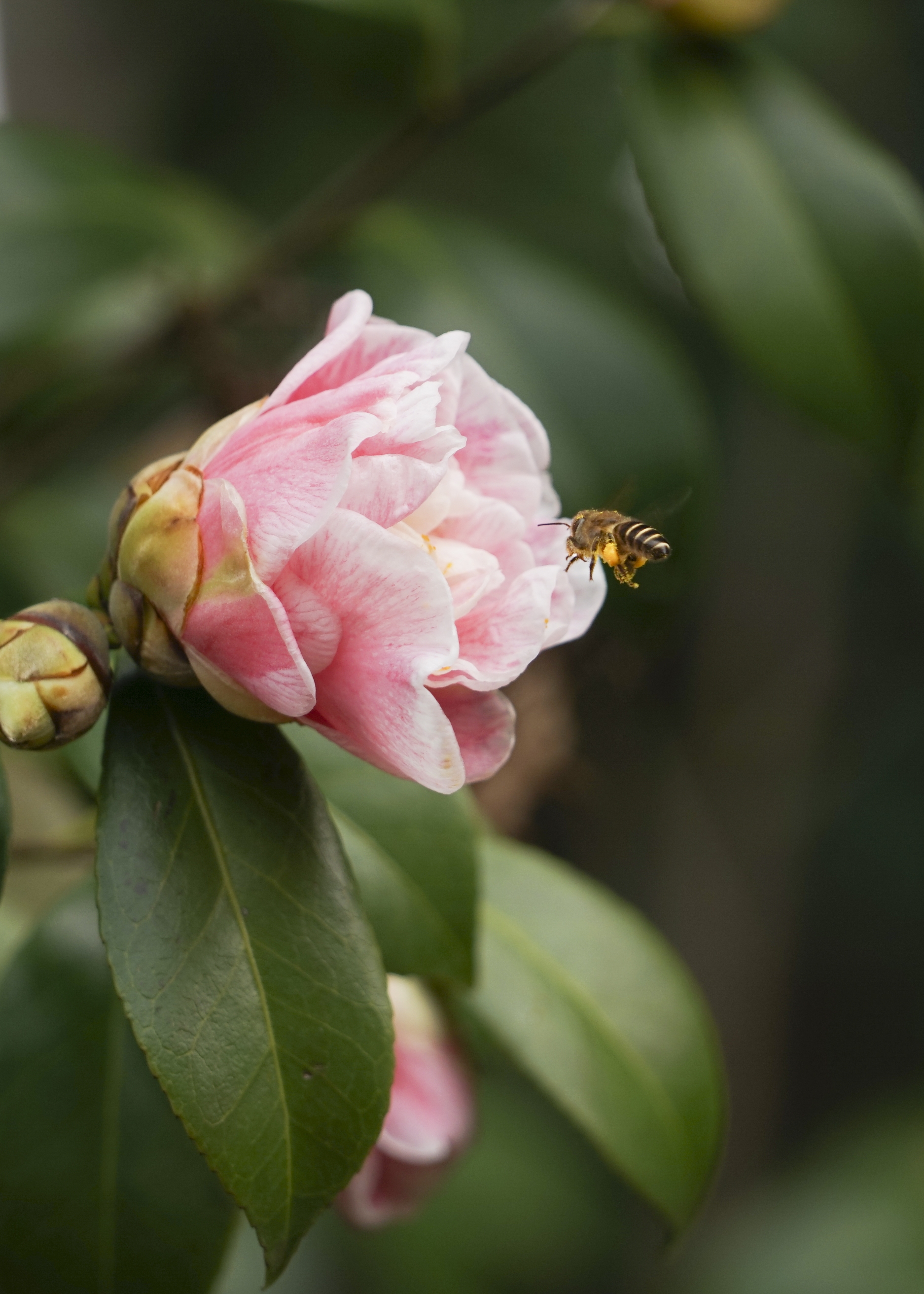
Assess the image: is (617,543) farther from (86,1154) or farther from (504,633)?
(86,1154)

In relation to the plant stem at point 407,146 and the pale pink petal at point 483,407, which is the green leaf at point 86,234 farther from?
the pale pink petal at point 483,407

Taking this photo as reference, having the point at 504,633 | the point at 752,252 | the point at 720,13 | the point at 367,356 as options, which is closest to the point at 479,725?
the point at 504,633

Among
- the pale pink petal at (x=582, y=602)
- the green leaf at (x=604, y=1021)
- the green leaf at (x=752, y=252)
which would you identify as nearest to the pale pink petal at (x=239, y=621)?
the pale pink petal at (x=582, y=602)

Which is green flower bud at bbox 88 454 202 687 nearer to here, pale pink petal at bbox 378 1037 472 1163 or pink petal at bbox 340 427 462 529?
pink petal at bbox 340 427 462 529

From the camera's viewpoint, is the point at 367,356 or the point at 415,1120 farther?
the point at 415,1120

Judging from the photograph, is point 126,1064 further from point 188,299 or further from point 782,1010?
point 782,1010

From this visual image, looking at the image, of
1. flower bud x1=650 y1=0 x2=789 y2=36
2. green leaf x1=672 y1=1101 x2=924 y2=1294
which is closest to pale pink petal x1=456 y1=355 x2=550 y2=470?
flower bud x1=650 y1=0 x2=789 y2=36
